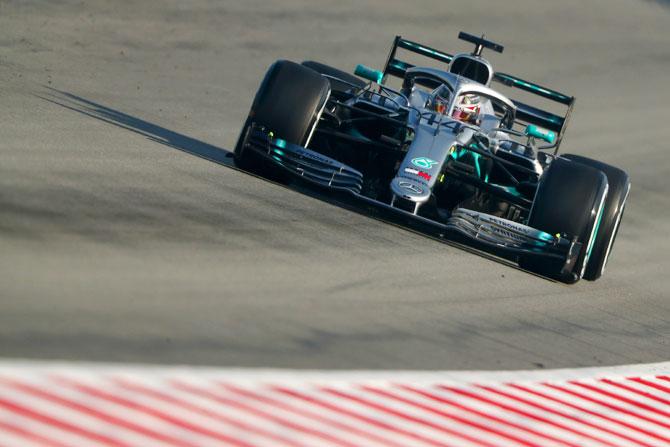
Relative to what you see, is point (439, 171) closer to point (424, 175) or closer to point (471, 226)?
point (424, 175)

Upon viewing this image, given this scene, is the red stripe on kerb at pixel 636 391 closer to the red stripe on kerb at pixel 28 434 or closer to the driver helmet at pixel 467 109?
the red stripe on kerb at pixel 28 434

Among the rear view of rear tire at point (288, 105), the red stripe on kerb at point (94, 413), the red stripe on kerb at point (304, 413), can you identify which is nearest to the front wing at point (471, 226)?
the rear view of rear tire at point (288, 105)

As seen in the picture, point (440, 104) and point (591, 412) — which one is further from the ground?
point (440, 104)

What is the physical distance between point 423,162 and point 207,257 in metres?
3.34

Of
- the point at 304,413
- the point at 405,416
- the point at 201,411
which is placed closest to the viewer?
the point at 201,411

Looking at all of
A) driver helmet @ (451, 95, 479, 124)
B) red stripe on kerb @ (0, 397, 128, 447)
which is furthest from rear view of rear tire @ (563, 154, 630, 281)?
red stripe on kerb @ (0, 397, 128, 447)

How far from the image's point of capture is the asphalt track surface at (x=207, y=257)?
684cm

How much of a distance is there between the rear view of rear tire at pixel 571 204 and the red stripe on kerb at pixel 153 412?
5.65 metres

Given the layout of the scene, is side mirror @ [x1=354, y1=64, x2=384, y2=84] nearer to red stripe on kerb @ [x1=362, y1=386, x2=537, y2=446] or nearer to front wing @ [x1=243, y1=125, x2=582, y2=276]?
front wing @ [x1=243, y1=125, x2=582, y2=276]

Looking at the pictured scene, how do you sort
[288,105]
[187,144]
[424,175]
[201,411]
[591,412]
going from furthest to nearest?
[187,144]
[288,105]
[424,175]
[591,412]
[201,411]

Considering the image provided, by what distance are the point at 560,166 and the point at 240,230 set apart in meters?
3.18

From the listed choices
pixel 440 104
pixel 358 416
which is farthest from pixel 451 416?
pixel 440 104

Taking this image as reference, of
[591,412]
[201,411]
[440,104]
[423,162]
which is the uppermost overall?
[440,104]

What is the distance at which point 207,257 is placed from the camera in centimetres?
825
